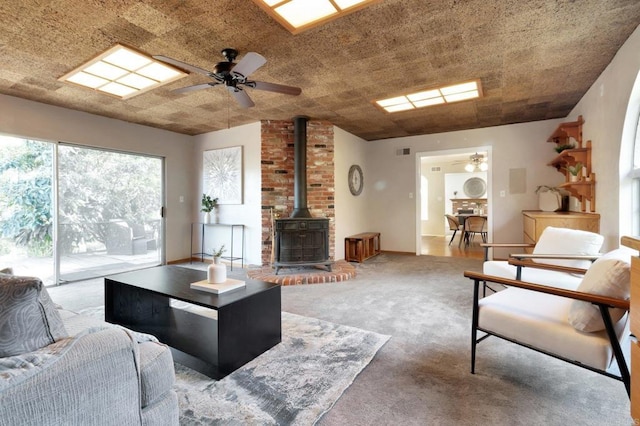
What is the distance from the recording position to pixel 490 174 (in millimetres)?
5371

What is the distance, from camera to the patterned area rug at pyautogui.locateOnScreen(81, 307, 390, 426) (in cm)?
145

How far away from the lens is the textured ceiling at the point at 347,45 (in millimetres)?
2064

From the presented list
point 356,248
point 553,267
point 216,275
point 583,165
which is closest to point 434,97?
point 583,165

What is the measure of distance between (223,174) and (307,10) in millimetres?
3794

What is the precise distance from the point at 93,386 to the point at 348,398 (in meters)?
1.20

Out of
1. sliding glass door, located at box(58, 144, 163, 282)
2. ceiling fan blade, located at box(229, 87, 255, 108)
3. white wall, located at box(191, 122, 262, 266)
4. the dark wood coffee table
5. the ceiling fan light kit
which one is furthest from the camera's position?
the ceiling fan light kit

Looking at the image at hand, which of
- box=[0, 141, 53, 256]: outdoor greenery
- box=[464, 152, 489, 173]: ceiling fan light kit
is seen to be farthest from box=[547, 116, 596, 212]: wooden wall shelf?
box=[0, 141, 53, 256]: outdoor greenery

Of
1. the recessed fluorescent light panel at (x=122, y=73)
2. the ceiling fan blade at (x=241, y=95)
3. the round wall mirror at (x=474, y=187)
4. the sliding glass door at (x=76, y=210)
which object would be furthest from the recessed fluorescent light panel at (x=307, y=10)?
the round wall mirror at (x=474, y=187)

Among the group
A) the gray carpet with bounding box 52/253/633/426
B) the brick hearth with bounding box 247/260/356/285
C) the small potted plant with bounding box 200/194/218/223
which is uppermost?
the small potted plant with bounding box 200/194/218/223

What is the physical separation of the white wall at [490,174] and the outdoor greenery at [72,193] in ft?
14.5

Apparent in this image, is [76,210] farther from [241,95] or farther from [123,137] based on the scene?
[241,95]

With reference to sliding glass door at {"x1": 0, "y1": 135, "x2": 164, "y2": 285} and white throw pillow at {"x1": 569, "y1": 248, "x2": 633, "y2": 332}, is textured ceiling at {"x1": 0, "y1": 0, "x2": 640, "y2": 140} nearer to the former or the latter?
sliding glass door at {"x1": 0, "y1": 135, "x2": 164, "y2": 285}

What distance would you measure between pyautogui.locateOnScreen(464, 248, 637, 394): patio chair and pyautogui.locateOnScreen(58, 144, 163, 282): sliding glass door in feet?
17.1

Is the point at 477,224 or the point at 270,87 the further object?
the point at 477,224
